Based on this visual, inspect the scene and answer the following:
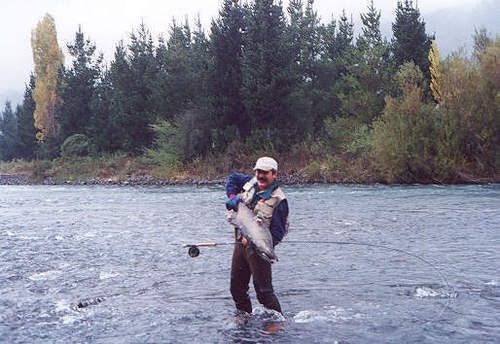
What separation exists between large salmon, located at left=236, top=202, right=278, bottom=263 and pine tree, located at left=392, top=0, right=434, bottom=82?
37473 mm

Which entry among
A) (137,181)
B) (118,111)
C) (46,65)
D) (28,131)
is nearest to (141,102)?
(118,111)

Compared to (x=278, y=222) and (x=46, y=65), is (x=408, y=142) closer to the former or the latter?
(x=278, y=222)

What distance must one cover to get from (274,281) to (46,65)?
53.4m

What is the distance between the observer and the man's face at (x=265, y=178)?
5.27 meters

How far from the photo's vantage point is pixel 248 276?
5777 millimetres

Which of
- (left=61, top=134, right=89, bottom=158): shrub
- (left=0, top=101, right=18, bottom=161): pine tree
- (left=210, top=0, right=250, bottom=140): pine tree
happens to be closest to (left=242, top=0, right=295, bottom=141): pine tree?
(left=210, top=0, right=250, bottom=140): pine tree

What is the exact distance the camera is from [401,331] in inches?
214

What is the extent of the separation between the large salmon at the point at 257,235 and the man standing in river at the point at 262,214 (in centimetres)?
7

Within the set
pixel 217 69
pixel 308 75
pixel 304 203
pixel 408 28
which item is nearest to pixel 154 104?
pixel 217 69

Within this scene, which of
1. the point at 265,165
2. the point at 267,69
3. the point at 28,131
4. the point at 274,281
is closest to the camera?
the point at 265,165

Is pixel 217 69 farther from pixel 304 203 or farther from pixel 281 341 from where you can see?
pixel 281 341

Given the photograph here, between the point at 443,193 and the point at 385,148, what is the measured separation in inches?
230

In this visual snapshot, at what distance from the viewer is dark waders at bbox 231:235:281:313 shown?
17.7 feet

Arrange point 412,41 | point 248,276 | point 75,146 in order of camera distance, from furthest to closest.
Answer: point 75,146, point 412,41, point 248,276
